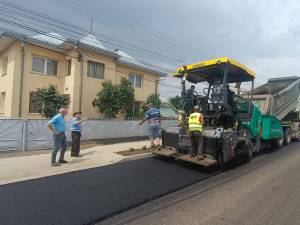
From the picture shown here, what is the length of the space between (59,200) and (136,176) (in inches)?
86.7

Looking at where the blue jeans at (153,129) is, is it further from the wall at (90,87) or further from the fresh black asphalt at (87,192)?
the wall at (90,87)

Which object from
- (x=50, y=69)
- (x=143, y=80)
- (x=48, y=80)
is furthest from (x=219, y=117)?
(x=143, y=80)

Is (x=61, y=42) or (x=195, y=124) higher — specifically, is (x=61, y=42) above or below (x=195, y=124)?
above

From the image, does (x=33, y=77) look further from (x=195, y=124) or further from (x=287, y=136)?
(x=287, y=136)

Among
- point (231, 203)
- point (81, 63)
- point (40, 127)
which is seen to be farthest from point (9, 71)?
point (231, 203)

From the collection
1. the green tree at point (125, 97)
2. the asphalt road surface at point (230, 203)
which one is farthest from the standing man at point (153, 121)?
the green tree at point (125, 97)

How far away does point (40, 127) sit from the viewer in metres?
11.4

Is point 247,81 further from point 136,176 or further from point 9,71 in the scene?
point 9,71

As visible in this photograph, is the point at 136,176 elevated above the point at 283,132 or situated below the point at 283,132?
below

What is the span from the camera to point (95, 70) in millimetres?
19109

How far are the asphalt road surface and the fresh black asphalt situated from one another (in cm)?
35

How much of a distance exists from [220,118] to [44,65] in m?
12.8

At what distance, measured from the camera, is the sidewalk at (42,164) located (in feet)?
23.8

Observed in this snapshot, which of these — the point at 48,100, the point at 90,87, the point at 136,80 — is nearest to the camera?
the point at 48,100
